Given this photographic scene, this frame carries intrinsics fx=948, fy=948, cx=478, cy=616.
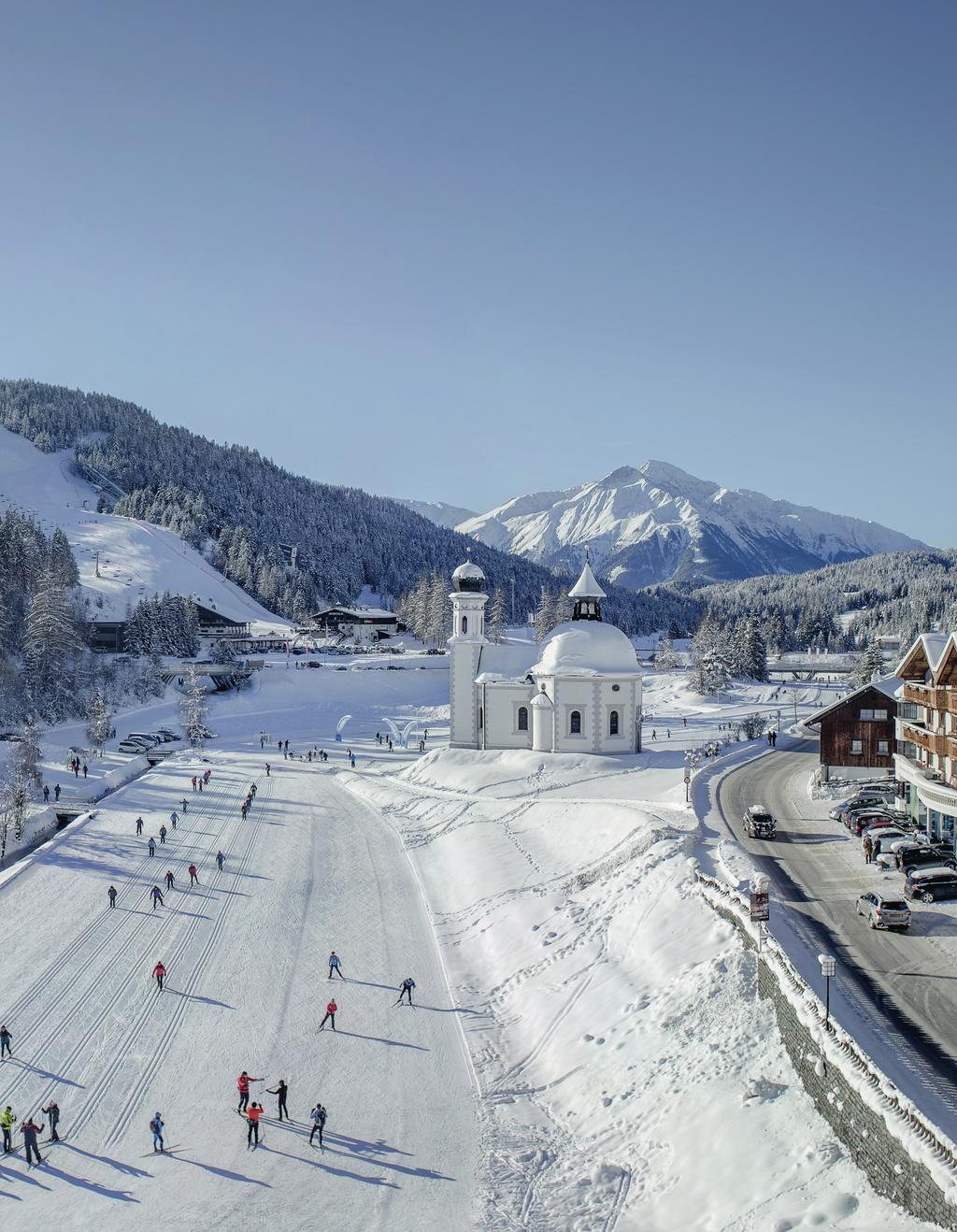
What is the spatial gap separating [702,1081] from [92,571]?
125 metres

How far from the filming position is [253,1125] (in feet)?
64.3

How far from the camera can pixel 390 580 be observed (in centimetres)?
18200

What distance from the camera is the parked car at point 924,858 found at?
83.4 feet

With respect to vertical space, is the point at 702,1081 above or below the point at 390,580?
below

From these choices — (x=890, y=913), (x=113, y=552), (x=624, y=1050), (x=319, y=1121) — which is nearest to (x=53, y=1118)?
(x=319, y=1121)

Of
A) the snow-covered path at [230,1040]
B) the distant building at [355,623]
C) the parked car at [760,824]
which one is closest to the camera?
the snow-covered path at [230,1040]

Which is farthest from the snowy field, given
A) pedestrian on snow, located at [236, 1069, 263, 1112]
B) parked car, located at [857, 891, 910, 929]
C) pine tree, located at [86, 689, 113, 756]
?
pine tree, located at [86, 689, 113, 756]

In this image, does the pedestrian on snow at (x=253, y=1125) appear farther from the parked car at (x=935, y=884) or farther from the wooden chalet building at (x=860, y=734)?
the wooden chalet building at (x=860, y=734)

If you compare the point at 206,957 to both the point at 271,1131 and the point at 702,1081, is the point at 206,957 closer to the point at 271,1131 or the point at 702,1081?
the point at 271,1131

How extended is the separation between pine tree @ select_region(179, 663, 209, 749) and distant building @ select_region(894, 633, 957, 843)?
4954 centimetres

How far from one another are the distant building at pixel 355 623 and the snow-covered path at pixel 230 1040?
8298cm

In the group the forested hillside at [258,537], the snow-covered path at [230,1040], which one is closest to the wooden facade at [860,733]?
the snow-covered path at [230,1040]

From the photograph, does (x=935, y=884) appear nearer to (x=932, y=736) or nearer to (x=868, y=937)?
(x=868, y=937)

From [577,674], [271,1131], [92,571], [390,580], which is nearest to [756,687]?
[577,674]
